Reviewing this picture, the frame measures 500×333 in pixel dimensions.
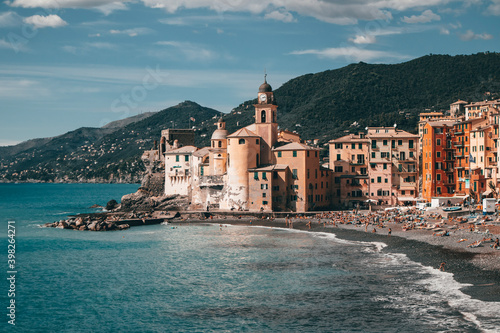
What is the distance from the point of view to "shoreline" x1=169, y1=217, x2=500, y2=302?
37.8 m

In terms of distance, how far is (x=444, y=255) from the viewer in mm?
49219

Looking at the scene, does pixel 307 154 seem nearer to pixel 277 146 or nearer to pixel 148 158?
pixel 277 146

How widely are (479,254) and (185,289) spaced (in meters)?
24.2

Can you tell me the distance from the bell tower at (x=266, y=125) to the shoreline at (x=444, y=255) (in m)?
15.6

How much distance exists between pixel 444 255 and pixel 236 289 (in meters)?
19.0

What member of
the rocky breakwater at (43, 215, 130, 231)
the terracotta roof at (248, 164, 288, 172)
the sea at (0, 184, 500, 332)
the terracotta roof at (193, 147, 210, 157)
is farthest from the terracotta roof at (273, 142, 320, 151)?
the rocky breakwater at (43, 215, 130, 231)

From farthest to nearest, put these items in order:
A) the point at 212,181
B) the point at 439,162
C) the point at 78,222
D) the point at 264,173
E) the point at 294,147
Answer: the point at 212,181 < the point at 294,147 < the point at 78,222 < the point at 264,173 < the point at 439,162

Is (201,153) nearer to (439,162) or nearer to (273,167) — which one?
(273,167)

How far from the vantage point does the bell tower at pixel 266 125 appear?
9156 centimetres

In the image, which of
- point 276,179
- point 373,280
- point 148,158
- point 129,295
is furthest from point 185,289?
point 148,158

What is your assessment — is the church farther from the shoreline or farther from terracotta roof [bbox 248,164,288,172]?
the shoreline

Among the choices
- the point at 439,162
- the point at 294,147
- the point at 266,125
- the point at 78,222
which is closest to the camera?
the point at 439,162

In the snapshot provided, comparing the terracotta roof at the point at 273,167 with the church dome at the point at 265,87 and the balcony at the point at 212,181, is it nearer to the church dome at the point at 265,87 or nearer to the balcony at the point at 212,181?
the balcony at the point at 212,181

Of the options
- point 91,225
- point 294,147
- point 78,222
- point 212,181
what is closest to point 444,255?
point 294,147
